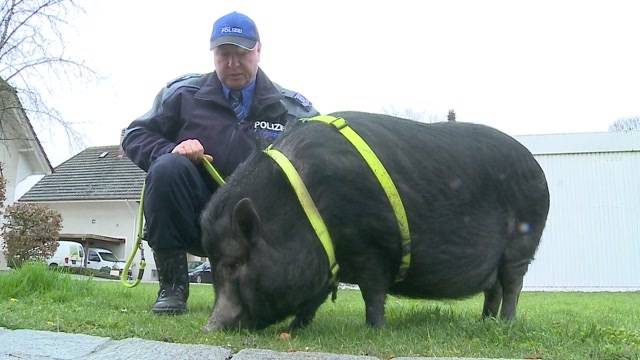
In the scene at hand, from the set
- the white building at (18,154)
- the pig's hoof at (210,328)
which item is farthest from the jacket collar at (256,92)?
the white building at (18,154)

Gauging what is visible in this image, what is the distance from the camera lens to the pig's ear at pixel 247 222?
3197 mm

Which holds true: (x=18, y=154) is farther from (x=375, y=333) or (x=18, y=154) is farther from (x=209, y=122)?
(x=375, y=333)

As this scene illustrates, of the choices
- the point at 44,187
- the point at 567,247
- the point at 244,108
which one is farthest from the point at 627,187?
the point at 44,187

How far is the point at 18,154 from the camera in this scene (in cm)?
2538

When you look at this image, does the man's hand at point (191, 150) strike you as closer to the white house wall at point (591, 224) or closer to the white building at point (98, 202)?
the white house wall at point (591, 224)

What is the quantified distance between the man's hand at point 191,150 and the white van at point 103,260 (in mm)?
24998

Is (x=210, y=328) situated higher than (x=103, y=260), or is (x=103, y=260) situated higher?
(x=210, y=328)

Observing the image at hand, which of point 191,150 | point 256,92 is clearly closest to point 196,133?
point 191,150

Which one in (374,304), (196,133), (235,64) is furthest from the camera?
(196,133)

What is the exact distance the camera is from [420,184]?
3574 millimetres

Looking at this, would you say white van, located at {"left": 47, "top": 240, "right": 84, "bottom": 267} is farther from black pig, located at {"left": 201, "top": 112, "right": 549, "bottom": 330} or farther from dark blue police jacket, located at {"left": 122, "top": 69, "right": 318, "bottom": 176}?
black pig, located at {"left": 201, "top": 112, "right": 549, "bottom": 330}

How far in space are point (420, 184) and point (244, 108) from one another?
156 cm

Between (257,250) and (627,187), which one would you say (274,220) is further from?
(627,187)

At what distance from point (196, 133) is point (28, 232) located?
53.4 feet
